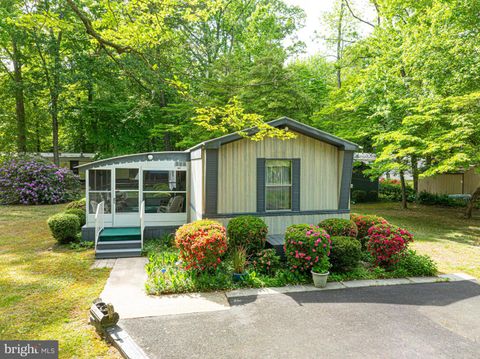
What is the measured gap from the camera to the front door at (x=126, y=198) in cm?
956

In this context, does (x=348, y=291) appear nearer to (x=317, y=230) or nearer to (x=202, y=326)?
(x=317, y=230)

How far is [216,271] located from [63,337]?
3.00m

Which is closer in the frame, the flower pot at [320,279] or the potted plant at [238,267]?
the flower pot at [320,279]

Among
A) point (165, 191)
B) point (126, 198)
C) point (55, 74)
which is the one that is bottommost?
point (126, 198)

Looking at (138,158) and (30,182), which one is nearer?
(138,158)

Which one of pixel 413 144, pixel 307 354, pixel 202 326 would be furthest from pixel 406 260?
pixel 413 144

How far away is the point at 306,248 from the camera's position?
620 centimetres

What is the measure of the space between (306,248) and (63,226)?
728 centimetres

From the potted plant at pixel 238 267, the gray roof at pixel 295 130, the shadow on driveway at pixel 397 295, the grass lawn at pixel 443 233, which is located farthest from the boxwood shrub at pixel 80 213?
the grass lawn at pixel 443 233

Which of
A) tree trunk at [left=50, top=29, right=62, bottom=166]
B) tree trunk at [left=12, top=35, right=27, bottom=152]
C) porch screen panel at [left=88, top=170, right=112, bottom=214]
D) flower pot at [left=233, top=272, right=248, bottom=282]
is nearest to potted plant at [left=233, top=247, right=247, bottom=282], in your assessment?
flower pot at [left=233, top=272, right=248, bottom=282]

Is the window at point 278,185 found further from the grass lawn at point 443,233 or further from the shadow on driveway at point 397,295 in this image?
the grass lawn at point 443,233

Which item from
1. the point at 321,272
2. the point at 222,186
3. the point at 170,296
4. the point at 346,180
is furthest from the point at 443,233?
the point at 170,296

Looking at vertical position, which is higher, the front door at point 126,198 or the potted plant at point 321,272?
the front door at point 126,198

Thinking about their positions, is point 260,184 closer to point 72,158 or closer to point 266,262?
point 266,262
